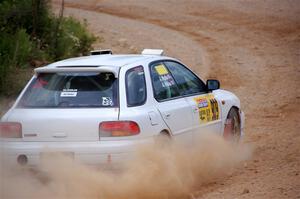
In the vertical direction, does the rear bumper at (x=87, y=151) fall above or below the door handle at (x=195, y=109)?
below

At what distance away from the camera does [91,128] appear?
8156 millimetres

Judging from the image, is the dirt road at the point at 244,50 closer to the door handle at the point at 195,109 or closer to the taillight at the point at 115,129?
the door handle at the point at 195,109

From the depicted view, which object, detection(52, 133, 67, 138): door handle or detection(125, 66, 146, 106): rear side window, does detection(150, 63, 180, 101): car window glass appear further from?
detection(52, 133, 67, 138): door handle

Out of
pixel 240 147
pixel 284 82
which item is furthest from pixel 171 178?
pixel 284 82

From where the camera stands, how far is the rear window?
27.6ft

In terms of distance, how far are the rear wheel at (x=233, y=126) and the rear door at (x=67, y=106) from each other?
2.66 meters

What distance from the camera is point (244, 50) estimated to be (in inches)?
870

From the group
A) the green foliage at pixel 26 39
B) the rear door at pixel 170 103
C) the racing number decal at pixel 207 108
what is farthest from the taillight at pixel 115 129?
the green foliage at pixel 26 39

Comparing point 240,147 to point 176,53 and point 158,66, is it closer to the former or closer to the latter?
point 158,66

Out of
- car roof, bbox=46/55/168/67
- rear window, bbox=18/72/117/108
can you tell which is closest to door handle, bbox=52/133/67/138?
rear window, bbox=18/72/117/108

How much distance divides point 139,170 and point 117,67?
122 centimetres

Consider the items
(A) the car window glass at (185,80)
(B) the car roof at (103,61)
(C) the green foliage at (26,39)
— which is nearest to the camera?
(B) the car roof at (103,61)

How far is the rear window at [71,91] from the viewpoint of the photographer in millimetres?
8398

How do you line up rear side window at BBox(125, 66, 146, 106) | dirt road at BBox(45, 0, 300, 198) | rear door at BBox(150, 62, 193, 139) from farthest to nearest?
dirt road at BBox(45, 0, 300, 198)
rear door at BBox(150, 62, 193, 139)
rear side window at BBox(125, 66, 146, 106)
